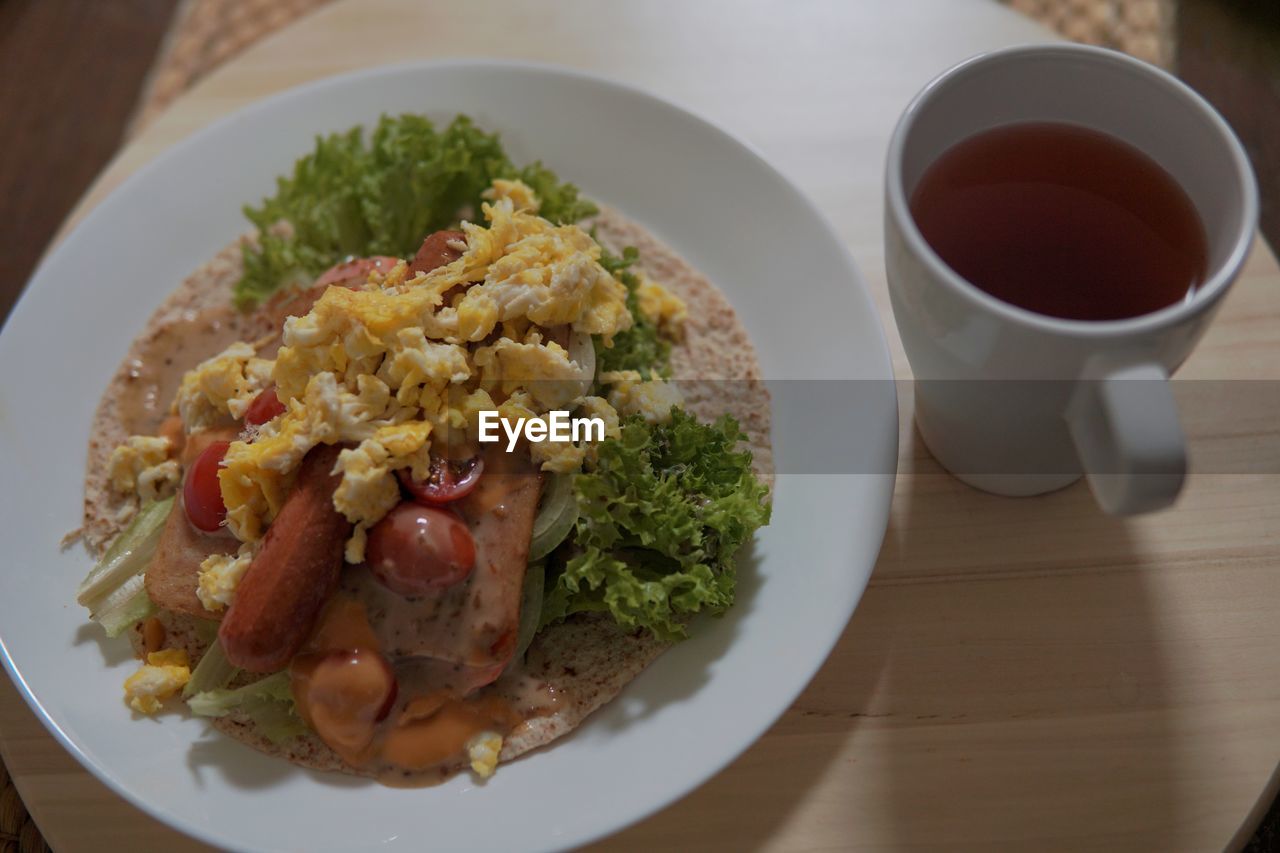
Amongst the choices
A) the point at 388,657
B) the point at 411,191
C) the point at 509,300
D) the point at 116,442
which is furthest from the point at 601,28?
the point at 388,657

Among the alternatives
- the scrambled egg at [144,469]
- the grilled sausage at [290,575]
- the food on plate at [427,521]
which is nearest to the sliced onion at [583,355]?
the food on plate at [427,521]

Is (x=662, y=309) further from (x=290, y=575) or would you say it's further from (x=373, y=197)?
(x=290, y=575)

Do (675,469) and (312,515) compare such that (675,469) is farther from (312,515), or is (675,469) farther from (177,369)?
(177,369)

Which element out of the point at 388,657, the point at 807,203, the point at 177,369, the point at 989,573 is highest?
the point at 807,203

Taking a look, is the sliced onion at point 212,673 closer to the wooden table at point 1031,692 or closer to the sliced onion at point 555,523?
the wooden table at point 1031,692

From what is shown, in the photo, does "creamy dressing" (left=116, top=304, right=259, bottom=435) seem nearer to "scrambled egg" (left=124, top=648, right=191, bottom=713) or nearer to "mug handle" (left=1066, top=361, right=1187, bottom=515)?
"scrambled egg" (left=124, top=648, right=191, bottom=713)
